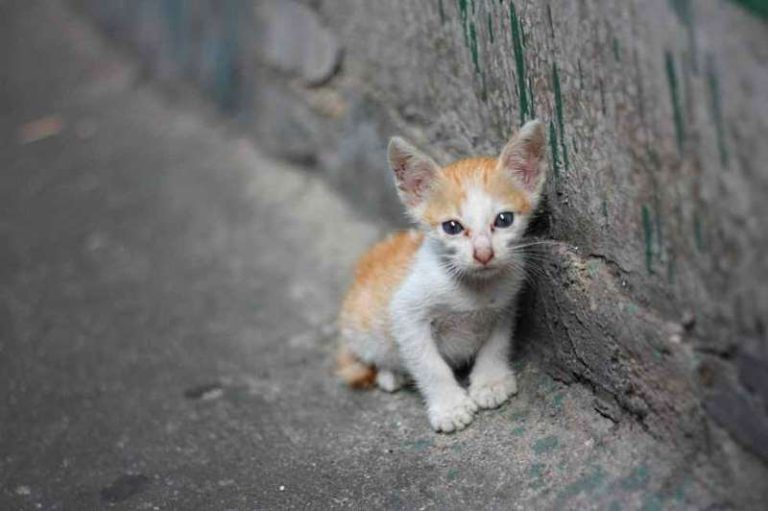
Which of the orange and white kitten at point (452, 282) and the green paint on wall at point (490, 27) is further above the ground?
the green paint on wall at point (490, 27)

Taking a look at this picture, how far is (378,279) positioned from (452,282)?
0.43 metres

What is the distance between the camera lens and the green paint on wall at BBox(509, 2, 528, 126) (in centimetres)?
293

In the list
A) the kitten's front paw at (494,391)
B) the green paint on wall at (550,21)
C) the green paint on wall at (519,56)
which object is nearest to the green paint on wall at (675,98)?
the green paint on wall at (550,21)

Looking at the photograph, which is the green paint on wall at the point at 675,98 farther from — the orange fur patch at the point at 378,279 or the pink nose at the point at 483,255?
the orange fur patch at the point at 378,279

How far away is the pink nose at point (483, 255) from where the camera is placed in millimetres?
2898

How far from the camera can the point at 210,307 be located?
14.3 feet

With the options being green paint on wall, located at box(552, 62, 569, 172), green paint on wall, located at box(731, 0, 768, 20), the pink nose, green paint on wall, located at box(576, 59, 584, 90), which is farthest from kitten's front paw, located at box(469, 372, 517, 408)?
green paint on wall, located at box(731, 0, 768, 20)

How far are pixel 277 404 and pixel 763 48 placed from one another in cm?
212

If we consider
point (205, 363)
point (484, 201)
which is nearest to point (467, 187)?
point (484, 201)

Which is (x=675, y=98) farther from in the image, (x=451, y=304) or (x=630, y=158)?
(x=451, y=304)

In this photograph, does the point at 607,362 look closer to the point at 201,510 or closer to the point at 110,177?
the point at 201,510

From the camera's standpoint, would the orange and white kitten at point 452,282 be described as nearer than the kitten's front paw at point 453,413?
Yes

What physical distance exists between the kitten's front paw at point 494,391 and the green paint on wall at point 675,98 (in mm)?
1144

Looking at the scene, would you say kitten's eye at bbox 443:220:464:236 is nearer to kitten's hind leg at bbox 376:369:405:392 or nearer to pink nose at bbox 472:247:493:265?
pink nose at bbox 472:247:493:265
